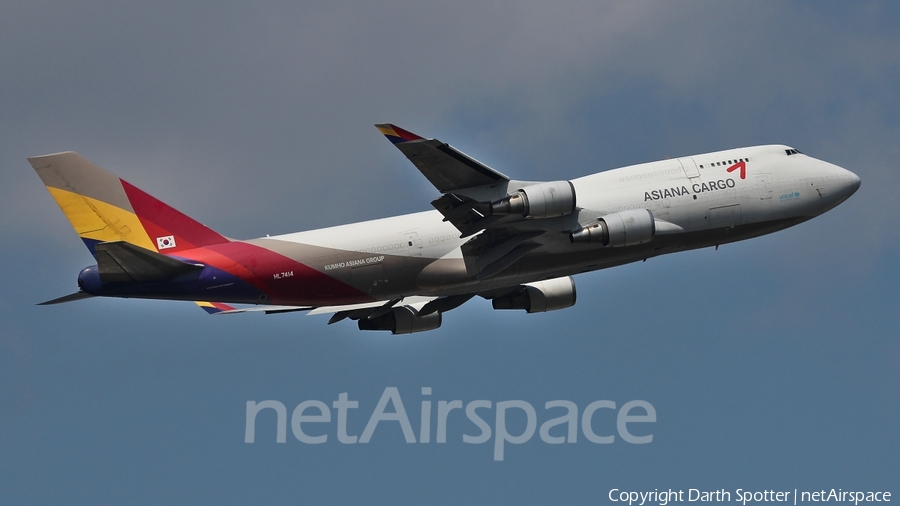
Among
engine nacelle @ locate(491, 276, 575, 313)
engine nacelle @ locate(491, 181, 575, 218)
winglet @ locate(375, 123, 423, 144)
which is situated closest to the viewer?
winglet @ locate(375, 123, 423, 144)

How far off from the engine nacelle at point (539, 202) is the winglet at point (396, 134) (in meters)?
4.60

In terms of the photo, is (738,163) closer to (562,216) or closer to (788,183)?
(788,183)

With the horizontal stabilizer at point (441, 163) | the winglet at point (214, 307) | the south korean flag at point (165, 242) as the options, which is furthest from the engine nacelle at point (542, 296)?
the south korean flag at point (165, 242)

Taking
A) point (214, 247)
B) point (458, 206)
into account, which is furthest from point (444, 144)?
point (214, 247)

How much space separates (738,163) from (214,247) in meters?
22.0

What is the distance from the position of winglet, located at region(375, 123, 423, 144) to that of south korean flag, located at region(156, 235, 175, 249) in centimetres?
1121

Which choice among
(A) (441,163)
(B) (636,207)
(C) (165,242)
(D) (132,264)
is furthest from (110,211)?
(B) (636,207)

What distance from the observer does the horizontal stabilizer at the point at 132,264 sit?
46844 mm

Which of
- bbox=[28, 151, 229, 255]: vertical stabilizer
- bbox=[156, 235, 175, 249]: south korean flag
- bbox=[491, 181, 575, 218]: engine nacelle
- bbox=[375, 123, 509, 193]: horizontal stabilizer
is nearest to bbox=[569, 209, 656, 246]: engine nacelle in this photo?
bbox=[491, 181, 575, 218]: engine nacelle

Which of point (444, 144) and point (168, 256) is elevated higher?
point (444, 144)

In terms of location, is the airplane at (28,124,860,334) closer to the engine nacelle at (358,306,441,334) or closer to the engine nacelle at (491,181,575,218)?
the engine nacelle at (491,181,575,218)

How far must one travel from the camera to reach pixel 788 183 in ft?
178

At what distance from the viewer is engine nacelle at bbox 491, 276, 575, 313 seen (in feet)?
189

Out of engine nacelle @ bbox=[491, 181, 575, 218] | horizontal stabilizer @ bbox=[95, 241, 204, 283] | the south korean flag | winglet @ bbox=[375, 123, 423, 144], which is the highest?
winglet @ bbox=[375, 123, 423, 144]
